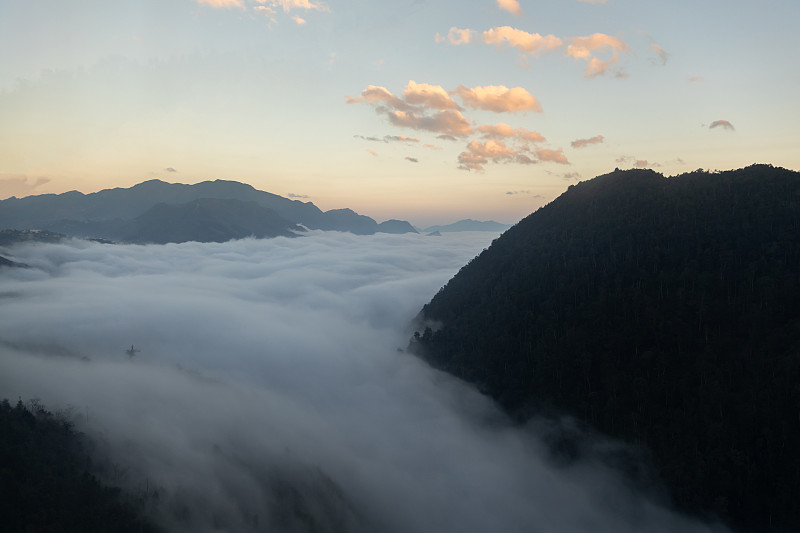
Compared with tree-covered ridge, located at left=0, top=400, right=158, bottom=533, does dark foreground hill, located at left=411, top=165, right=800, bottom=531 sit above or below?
above

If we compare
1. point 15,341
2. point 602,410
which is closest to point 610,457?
point 602,410

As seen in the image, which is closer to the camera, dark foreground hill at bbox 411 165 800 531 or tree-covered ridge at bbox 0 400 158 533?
tree-covered ridge at bbox 0 400 158 533

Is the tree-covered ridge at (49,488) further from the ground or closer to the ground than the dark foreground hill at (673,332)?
closer to the ground

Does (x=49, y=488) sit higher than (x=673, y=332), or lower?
lower

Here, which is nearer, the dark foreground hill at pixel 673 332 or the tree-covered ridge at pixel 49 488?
the tree-covered ridge at pixel 49 488
